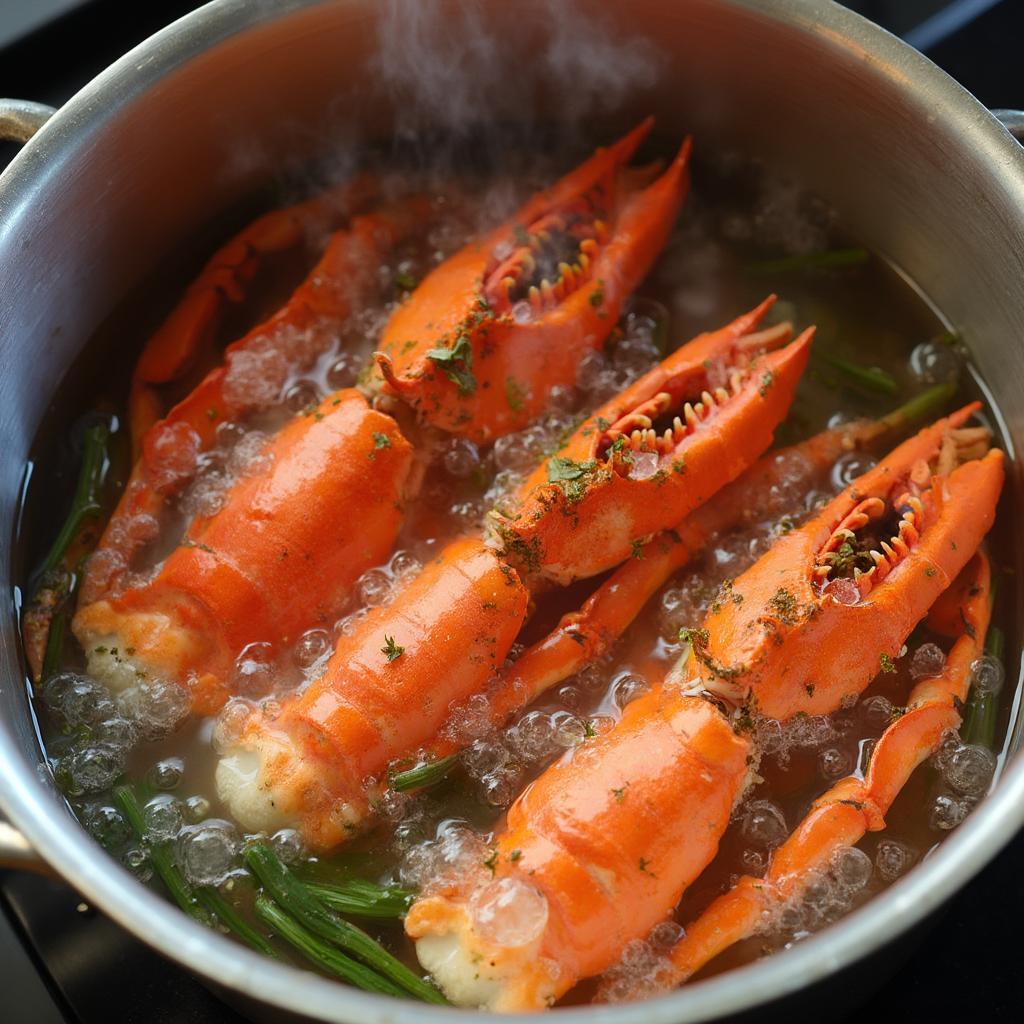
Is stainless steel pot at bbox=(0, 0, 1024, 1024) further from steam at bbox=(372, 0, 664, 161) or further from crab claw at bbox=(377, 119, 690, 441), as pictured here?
crab claw at bbox=(377, 119, 690, 441)

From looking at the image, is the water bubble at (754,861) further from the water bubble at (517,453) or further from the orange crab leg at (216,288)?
the orange crab leg at (216,288)

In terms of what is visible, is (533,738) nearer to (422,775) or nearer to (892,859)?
(422,775)

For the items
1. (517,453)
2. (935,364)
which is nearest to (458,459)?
(517,453)

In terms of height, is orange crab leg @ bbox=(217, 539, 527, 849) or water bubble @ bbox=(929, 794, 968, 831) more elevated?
orange crab leg @ bbox=(217, 539, 527, 849)

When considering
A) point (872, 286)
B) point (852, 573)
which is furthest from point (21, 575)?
point (872, 286)

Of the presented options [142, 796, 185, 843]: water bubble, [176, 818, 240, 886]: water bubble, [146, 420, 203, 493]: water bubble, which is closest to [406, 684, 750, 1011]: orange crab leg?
[176, 818, 240, 886]: water bubble

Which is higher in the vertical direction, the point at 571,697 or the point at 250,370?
the point at 250,370

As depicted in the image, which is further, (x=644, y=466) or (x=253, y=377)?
(x=253, y=377)
